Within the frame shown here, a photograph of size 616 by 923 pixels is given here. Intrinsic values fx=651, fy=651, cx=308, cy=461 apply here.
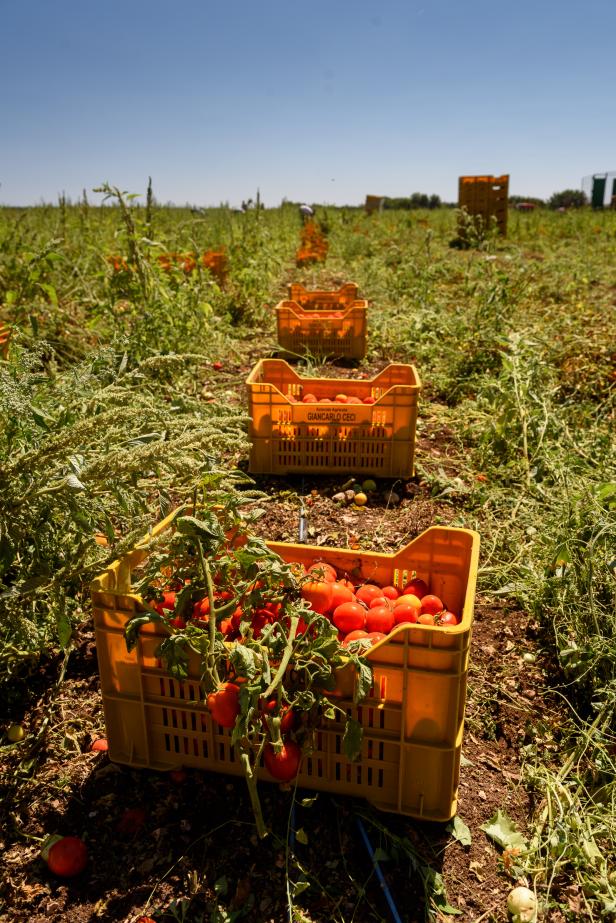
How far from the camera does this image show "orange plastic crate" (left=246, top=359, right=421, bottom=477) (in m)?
3.72

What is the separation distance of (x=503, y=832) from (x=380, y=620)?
0.68 metres

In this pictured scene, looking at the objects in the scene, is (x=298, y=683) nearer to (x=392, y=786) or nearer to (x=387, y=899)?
(x=392, y=786)

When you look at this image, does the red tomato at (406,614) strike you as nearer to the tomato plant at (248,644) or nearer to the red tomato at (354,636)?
the red tomato at (354,636)

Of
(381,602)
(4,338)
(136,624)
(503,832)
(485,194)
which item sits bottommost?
(503,832)

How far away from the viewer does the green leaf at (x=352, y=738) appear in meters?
1.67

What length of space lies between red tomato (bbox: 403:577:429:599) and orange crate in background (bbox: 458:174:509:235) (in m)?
13.8

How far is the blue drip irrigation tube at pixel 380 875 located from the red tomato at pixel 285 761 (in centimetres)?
27

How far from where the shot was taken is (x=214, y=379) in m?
5.54

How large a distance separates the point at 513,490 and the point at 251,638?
2.34 meters

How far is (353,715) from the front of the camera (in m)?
1.71

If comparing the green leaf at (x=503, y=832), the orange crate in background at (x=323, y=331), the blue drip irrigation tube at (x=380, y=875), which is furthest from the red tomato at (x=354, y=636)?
the orange crate in background at (x=323, y=331)

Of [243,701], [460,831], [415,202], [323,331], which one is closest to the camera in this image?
[243,701]

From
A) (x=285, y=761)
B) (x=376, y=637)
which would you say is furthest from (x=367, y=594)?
(x=285, y=761)

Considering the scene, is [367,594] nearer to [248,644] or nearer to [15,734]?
[248,644]
